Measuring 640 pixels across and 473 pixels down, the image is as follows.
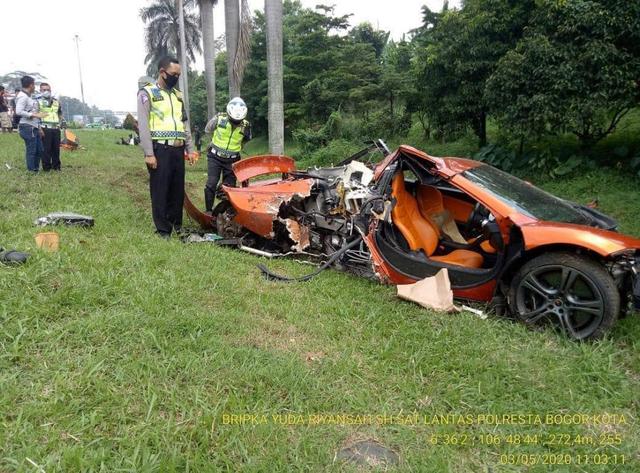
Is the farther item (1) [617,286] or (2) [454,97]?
(2) [454,97]

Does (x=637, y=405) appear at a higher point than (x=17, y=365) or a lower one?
lower

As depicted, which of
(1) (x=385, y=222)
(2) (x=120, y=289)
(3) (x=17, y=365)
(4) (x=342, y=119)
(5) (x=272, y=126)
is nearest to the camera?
(3) (x=17, y=365)

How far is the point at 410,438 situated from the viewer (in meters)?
2.07

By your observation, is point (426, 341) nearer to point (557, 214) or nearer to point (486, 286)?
point (486, 286)

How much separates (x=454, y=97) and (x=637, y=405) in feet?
25.5

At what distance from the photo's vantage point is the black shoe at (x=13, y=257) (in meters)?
3.17

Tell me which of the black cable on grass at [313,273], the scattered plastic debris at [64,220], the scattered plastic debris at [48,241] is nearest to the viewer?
the scattered plastic debris at [48,241]

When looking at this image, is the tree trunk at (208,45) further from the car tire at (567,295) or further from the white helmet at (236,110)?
the car tire at (567,295)

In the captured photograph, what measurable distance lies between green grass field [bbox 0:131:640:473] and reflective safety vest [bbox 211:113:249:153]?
262 cm

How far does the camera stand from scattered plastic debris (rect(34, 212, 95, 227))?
4.49m

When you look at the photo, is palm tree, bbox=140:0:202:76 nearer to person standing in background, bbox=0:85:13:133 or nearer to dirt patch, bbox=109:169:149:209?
person standing in background, bbox=0:85:13:133

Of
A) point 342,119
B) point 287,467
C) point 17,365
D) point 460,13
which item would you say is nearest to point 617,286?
point 287,467

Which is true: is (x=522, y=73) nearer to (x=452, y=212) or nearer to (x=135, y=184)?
(x=452, y=212)
